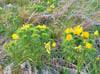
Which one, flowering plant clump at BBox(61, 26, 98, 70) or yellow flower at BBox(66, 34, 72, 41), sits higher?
yellow flower at BBox(66, 34, 72, 41)

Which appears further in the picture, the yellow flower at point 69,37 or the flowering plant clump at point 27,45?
the yellow flower at point 69,37

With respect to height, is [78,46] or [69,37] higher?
[69,37]

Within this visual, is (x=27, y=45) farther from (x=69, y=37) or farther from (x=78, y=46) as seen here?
(x=78, y=46)

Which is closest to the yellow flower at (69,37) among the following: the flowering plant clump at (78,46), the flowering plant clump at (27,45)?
the flowering plant clump at (78,46)

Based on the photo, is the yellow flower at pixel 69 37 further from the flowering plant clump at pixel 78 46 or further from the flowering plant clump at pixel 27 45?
the flowering plant clump at pixel 27 45

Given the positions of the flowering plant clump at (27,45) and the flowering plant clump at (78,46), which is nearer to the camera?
the flowering plant clump at (27,45)

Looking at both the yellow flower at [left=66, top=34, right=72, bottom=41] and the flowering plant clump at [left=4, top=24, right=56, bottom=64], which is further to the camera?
the yellow flower at [left=66, top=34, right=72, bottom=41]

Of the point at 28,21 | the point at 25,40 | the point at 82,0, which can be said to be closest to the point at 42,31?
the point at 25,40

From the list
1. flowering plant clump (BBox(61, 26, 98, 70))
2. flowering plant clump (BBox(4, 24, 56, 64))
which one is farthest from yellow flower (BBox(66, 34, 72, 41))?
flowering plant clump (BBox(4, 24, 56, 64))

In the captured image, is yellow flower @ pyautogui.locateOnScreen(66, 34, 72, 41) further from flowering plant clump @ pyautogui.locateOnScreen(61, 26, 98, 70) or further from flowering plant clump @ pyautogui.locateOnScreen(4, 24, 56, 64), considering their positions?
flowering plant clump @ pyautogui.locateOnScreen(4, 24, 56, 64)

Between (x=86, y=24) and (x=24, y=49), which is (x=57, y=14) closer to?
(x=86, y=24)

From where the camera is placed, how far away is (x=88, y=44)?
1.48 m

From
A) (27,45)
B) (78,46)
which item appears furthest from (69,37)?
(27,45)

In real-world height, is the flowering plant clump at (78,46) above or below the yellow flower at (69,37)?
below
